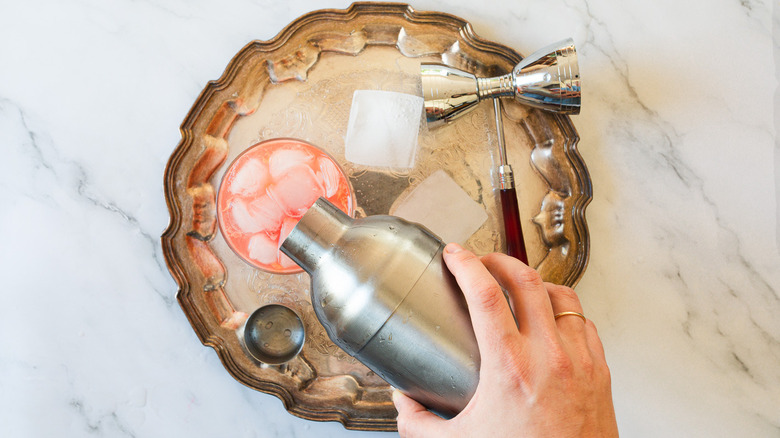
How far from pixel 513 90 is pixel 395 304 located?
64 centimetres

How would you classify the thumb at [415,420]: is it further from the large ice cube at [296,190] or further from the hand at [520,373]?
the large ice cube at [296,190]

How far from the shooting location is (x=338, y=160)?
1.12 meters

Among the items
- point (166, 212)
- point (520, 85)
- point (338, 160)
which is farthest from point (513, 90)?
point (166, 212)

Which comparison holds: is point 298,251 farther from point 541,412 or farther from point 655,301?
point 655,301

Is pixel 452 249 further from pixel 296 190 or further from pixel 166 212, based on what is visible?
pixel 166 212

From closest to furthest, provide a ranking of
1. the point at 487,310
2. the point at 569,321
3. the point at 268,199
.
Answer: the point at 487,310 < the point at 569,321 < the point at 268,199

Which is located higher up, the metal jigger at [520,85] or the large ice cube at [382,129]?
the metal jigger at [520,85]

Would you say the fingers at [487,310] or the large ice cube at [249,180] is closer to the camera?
the fingers at [487,310]

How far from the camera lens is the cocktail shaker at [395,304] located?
2.34 ft

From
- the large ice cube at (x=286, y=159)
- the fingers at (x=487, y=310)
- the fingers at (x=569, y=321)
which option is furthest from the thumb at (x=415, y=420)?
the large ice cube at (x=286, y=159)

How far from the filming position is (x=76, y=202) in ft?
3.83

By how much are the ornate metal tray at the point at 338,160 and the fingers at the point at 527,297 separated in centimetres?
34

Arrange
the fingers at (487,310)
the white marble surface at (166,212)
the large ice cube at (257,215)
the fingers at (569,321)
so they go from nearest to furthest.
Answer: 1. the fingers at (487,310)
2. the fingers at (569,321)
3. the large ice cube at (257,215)
4. the white marble surface at (166,212)

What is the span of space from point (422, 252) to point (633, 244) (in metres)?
0.74
